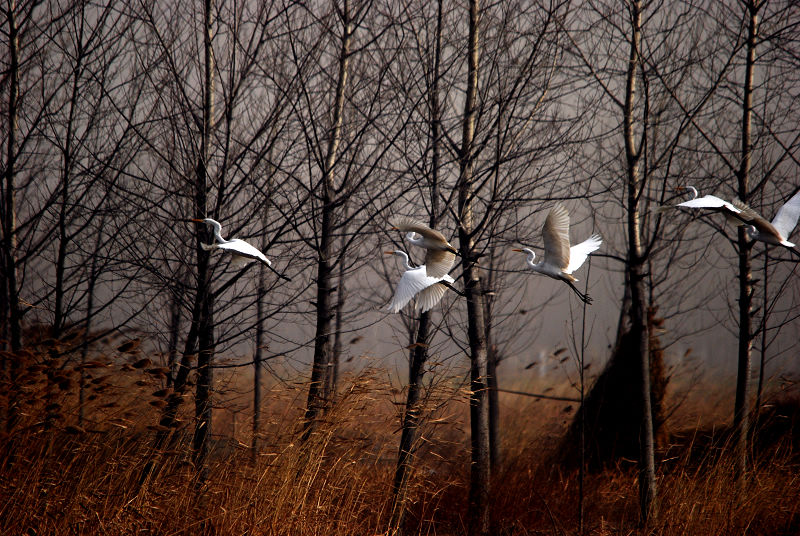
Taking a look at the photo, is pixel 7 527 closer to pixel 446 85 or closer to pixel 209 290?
pixel 209 290

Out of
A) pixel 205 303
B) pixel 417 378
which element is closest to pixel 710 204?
pixel 417 378

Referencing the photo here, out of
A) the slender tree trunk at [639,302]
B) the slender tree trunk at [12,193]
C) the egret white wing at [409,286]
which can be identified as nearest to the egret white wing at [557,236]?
the slender tree trunk at [639,302]

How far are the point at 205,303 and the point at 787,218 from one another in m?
3.23

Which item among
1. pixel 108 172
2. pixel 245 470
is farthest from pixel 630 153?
pixel 108 172

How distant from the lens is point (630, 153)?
3.89m

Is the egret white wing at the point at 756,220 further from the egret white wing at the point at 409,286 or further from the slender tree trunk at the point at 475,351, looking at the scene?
the egret white wing at the point at 409,286

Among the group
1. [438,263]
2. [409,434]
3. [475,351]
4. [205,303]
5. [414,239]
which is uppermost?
[414,239]

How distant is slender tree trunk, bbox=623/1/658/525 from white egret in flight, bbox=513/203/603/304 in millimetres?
326

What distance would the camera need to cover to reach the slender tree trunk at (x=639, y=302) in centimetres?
362

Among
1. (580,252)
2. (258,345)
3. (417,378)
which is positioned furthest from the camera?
(258,345)

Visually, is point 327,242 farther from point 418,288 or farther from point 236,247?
point 236,247

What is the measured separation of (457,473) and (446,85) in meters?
3.18

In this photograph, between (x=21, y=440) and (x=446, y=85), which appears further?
(x=446, y=85)

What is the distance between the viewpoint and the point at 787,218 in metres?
3.38
